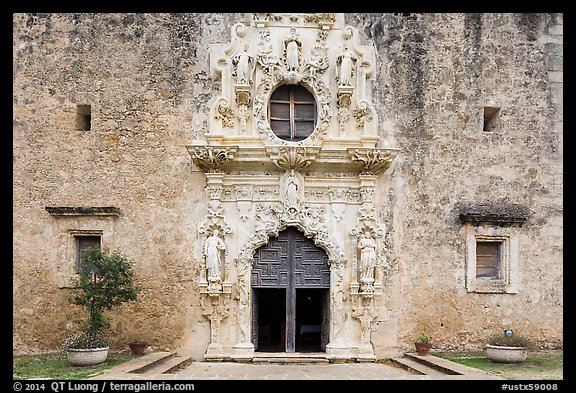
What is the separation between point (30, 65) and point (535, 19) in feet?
36.3

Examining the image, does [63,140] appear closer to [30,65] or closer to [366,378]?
[30,65]

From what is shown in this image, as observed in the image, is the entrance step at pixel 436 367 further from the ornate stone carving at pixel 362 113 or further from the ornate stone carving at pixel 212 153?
the ornate stone carving at pixel 212 153

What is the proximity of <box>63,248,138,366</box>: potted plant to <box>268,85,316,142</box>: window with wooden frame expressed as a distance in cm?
422

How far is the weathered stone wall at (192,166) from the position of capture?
42.6ft

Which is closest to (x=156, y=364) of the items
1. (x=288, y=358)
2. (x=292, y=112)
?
(x=288, y=358)

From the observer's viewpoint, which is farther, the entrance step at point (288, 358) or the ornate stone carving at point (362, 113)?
the ornate stone carving at point (362, 113)

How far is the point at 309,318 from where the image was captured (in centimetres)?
1598

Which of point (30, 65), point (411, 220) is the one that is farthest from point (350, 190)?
point (30, 65)

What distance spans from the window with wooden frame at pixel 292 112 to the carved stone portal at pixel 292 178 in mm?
211

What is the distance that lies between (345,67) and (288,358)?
603 cm

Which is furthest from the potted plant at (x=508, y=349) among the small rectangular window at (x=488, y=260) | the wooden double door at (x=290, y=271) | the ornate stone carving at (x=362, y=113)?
the ornate stone carving at (x=362, y=113)

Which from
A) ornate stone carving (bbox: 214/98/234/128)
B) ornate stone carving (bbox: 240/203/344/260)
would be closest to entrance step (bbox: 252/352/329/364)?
ornate stone carving (bbox: 240/203/344/260)

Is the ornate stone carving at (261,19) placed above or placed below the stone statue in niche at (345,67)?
above

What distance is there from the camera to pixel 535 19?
46.1 ft
